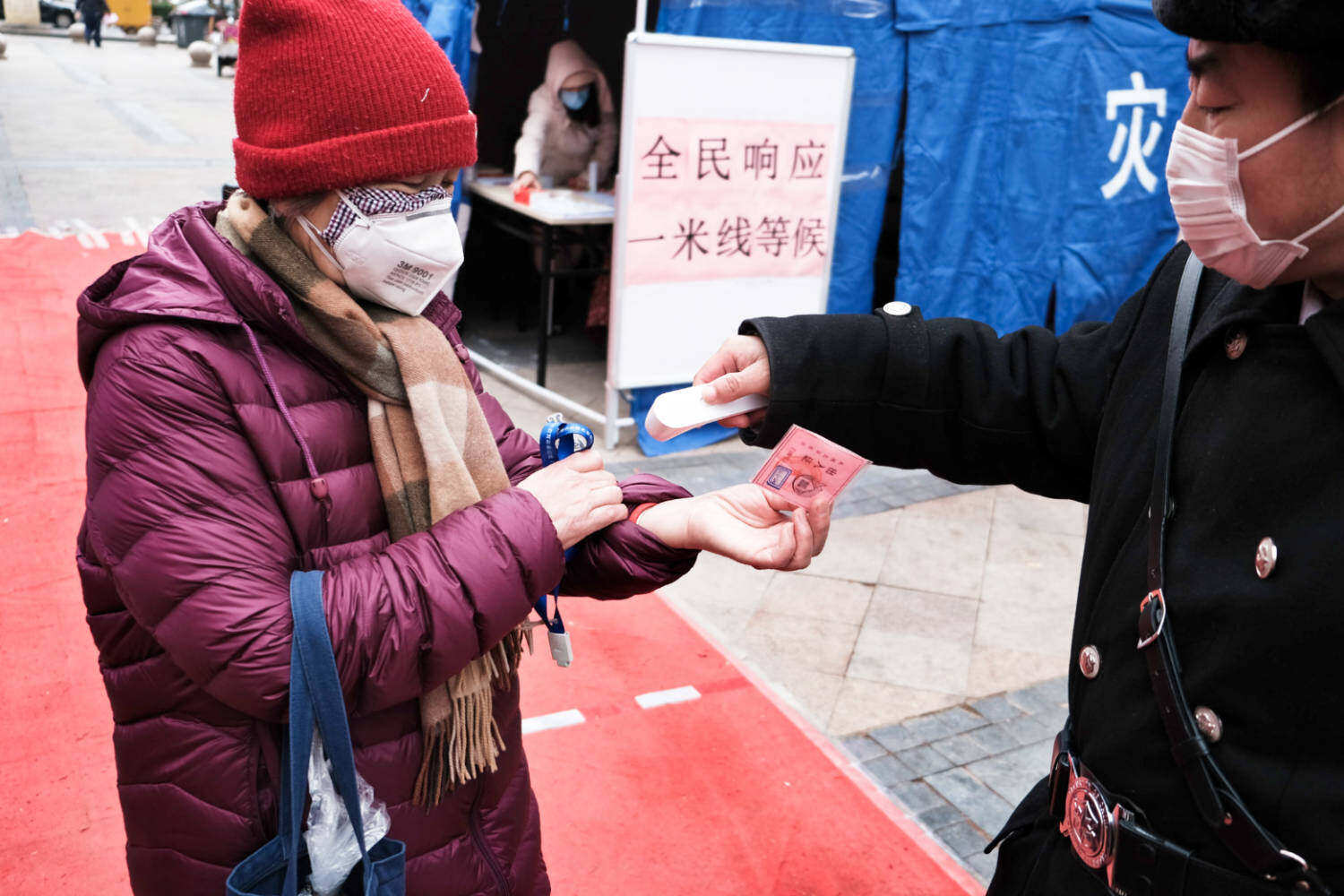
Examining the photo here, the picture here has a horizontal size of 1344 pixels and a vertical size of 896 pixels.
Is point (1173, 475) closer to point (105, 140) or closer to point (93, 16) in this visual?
point (105, 140)

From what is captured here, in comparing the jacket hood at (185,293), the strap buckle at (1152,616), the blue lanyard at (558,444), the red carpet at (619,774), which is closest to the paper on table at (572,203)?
the red carpet at (619,774)

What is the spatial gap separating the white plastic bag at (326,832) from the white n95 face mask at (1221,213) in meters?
1.38

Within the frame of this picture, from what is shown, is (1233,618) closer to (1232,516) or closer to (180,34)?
(1232,516)

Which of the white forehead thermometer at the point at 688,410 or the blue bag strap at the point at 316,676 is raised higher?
the white forehead thermometer at the point at 688,410

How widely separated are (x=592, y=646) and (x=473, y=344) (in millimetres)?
4106

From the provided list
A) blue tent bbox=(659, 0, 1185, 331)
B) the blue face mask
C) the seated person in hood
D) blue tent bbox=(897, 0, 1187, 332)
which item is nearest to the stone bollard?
the seated person in hood

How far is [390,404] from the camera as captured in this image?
5.65 ft

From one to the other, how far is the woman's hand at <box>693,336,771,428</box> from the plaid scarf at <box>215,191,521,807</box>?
446mm

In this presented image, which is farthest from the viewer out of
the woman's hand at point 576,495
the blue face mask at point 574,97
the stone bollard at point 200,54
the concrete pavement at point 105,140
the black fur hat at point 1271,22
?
the stone bollard at point 200,54

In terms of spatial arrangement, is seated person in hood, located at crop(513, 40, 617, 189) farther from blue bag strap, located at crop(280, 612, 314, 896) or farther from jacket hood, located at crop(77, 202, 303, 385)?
blue bag strap, located at crop(280, 612, 314, 896)

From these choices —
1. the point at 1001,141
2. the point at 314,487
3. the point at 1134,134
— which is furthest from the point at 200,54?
the point at 314,487

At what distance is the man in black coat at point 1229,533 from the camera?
4.03 feet

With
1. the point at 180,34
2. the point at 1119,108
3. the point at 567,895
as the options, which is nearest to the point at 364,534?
the point at 567,895

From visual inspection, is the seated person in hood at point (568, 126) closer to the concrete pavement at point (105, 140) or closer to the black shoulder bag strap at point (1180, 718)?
the concrete pavement at point (105, 140)
